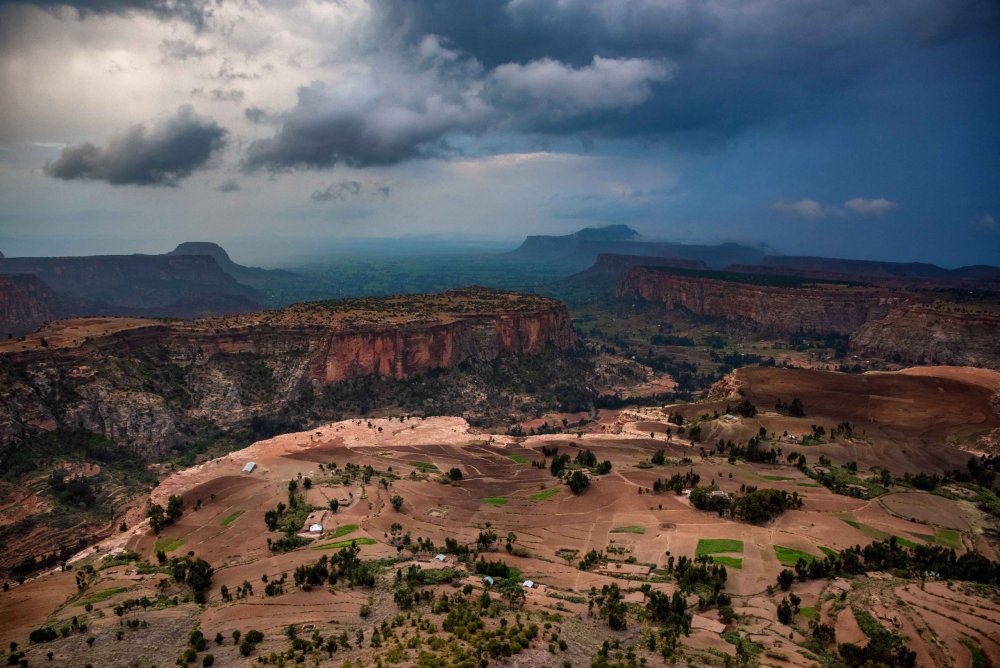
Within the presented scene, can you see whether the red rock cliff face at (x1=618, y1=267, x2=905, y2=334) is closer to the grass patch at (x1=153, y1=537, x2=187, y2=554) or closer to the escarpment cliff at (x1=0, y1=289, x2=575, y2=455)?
the escarpment cliff at (x1=0, y1=289, x2=575, y2=455)

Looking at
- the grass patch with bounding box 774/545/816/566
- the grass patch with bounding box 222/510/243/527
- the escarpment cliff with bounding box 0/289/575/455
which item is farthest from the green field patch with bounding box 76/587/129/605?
the grass patch with bounding box 774/545/816/566

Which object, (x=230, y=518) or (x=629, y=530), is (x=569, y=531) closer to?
(x=629, y=530)

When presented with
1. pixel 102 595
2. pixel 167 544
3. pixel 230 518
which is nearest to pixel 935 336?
pixel 230 518

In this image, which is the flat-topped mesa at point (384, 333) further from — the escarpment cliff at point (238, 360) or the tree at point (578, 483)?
the tree at point (578, 483)

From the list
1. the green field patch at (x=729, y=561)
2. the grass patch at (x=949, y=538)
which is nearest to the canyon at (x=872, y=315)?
the grass patch at (x=949, y=538)

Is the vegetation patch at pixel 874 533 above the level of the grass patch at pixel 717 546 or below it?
above

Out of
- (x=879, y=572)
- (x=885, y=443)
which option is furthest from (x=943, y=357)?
(x=879, y=572)
